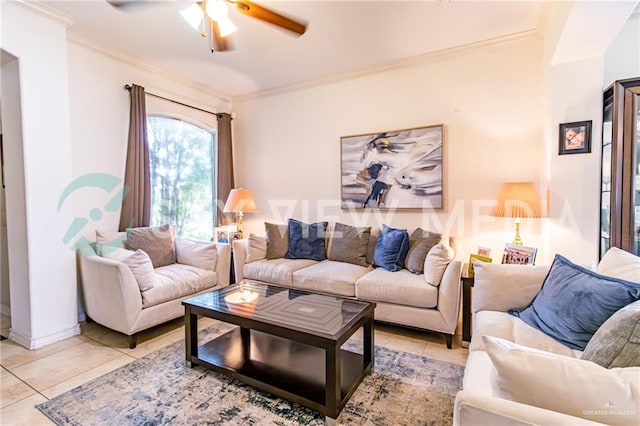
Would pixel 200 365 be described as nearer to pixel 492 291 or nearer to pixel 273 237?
pixel 273 237

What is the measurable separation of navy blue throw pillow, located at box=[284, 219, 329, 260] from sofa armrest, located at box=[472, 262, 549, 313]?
1833mm

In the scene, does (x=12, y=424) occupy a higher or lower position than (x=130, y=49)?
lower

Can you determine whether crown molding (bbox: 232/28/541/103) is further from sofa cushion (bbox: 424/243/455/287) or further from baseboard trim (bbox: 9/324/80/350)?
baseboard trim (bbox: 9/324/80/350)

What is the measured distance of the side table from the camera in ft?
8.07

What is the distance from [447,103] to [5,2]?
3.91 meters

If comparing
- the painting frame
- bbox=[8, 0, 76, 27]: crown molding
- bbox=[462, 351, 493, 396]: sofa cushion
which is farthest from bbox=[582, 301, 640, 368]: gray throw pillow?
bbox=[8, 0, 76, 27]: crown molding

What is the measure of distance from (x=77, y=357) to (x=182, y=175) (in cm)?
235

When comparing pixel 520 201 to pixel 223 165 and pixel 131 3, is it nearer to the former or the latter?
pixel 131 3

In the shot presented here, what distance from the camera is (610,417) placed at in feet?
2.51

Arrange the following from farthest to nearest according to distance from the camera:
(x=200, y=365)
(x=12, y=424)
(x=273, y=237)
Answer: (x=273, y=237), (x=200, y=365), (x=12, y=424)

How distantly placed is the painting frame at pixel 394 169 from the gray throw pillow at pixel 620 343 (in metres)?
2.31

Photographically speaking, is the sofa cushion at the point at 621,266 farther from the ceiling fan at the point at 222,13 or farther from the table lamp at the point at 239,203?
the table lamp at the point at 239,203

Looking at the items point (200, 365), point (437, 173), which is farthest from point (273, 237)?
point (437, 173)

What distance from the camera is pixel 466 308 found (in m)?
2.50
